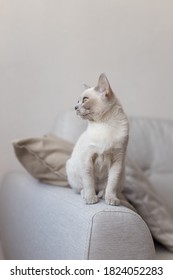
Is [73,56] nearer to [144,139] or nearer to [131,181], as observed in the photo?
[144,139]

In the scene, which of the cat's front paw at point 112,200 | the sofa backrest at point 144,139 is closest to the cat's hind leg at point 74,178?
the cat's front paw at point 112,200

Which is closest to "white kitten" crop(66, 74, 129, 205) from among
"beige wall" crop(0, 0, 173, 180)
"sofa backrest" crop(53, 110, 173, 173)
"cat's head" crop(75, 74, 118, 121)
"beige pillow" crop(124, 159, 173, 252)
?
"cat's head" crop(75, 74, 118, 121)

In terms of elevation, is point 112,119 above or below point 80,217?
above

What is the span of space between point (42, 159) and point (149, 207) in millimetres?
373

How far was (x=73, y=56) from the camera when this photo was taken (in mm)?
1843

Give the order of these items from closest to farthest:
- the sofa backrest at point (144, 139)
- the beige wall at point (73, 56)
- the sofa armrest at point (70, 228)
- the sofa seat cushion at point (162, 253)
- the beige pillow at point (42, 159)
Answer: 1. the sofa armrest at point (70, 228)
2. the sofa seat cushion at point (162, 253)
3. the beige pillow at point (42, 159)
4. the sofa backrest at point (144, 139)
5. the beige wall at point (73, 56)

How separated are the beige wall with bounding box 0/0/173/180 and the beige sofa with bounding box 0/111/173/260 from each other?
0.18m

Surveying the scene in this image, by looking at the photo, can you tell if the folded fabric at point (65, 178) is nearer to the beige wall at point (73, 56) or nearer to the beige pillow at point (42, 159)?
the beige pillow at point (42, 159)

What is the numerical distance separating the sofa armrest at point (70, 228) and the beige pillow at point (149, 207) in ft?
0.69

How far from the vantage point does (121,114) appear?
1.04 metres

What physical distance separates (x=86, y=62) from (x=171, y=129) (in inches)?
20.5

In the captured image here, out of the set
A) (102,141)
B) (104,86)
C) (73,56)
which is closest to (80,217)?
(102,141)

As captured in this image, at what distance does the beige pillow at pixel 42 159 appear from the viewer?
122 cm

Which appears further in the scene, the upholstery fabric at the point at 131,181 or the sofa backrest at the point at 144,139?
the sofa backrest at the point at 144,139
